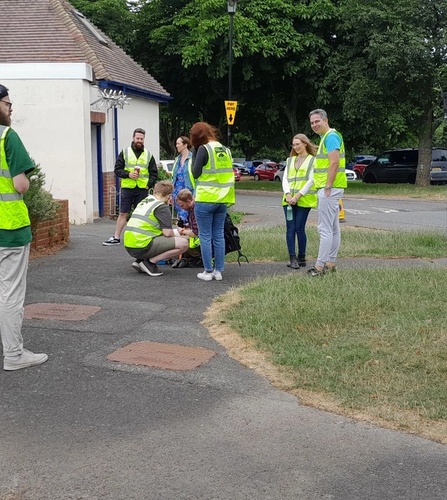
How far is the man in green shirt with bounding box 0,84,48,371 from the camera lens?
5.05 meters

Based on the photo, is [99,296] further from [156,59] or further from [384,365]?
[156,59]

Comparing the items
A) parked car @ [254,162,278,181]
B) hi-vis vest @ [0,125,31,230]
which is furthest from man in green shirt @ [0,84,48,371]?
parked car @ [254,162,278,181]

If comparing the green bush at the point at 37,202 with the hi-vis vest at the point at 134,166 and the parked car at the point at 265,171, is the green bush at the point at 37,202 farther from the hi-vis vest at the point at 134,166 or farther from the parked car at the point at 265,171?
the parked car at the point at 265,171

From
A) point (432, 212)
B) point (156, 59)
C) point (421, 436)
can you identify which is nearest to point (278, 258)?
point (421, 436)

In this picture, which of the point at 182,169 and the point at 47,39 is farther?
the point at 47,39

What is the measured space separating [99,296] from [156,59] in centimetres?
2646

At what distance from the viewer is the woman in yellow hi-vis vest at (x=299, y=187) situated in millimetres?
8984

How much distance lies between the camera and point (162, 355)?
5.64 meters

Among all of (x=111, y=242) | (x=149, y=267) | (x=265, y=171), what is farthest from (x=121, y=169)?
(x=265, y=171)

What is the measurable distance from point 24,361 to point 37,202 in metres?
5.31

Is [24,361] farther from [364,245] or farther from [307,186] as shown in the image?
[364,245]

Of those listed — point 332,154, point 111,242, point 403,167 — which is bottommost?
point 111,242

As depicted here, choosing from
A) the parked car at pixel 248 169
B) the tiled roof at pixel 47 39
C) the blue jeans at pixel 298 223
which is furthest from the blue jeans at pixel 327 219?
the parked car at pixel 248 169

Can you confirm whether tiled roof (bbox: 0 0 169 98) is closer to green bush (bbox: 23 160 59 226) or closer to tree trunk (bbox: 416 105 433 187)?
green bush (bbox: 23 160 59 226)
